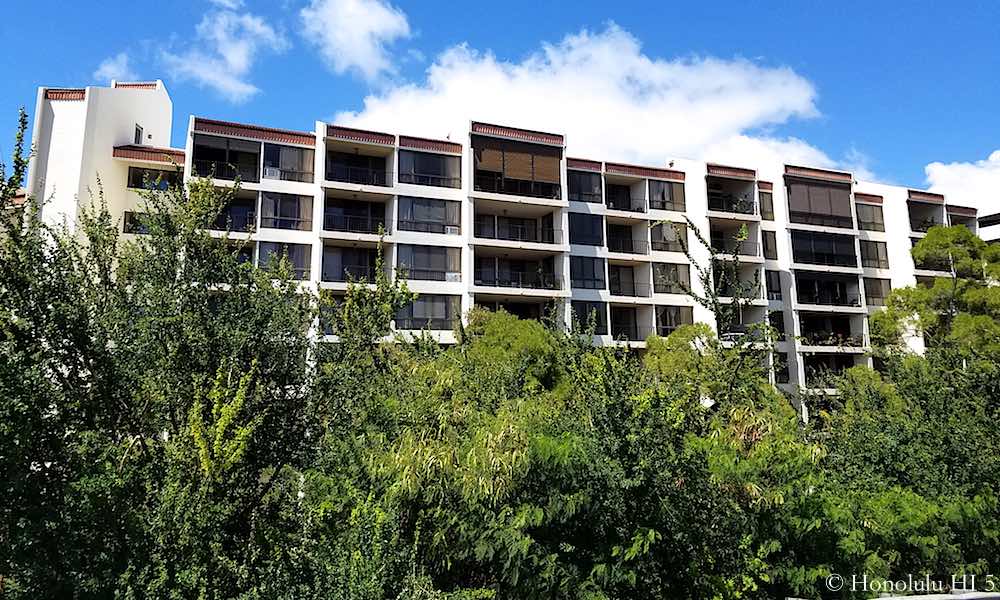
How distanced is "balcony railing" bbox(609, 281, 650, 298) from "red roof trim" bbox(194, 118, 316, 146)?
63.4ft

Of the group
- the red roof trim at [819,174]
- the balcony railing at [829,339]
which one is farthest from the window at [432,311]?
the red roof trim at [819,174]

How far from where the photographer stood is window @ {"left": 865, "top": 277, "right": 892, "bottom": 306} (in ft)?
157

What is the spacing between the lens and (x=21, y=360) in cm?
823

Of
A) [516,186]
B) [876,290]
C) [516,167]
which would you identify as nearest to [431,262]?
[516,186]

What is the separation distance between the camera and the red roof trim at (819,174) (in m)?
45.5

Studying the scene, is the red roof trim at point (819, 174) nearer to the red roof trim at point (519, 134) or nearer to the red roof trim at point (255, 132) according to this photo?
the red roof trim at point (519, 134)

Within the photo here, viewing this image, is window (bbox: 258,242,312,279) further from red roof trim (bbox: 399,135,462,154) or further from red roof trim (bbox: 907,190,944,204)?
red roof trim (bbox: 907,190,944,204)

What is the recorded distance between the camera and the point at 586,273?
129 feet

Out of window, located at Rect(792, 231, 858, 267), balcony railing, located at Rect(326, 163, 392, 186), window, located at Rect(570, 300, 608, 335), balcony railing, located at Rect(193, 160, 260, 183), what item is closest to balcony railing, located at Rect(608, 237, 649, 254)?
window, located at Rect(570, 300, 608, 335)

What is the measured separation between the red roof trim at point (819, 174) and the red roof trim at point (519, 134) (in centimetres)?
1726

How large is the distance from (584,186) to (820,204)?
1756 cm

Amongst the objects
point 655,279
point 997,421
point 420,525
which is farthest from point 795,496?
point 655,279

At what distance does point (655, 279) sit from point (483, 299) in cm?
1119

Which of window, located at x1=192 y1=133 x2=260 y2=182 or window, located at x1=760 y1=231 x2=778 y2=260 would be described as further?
window, located at x1=760 y1=231 x2=778 y2=260
